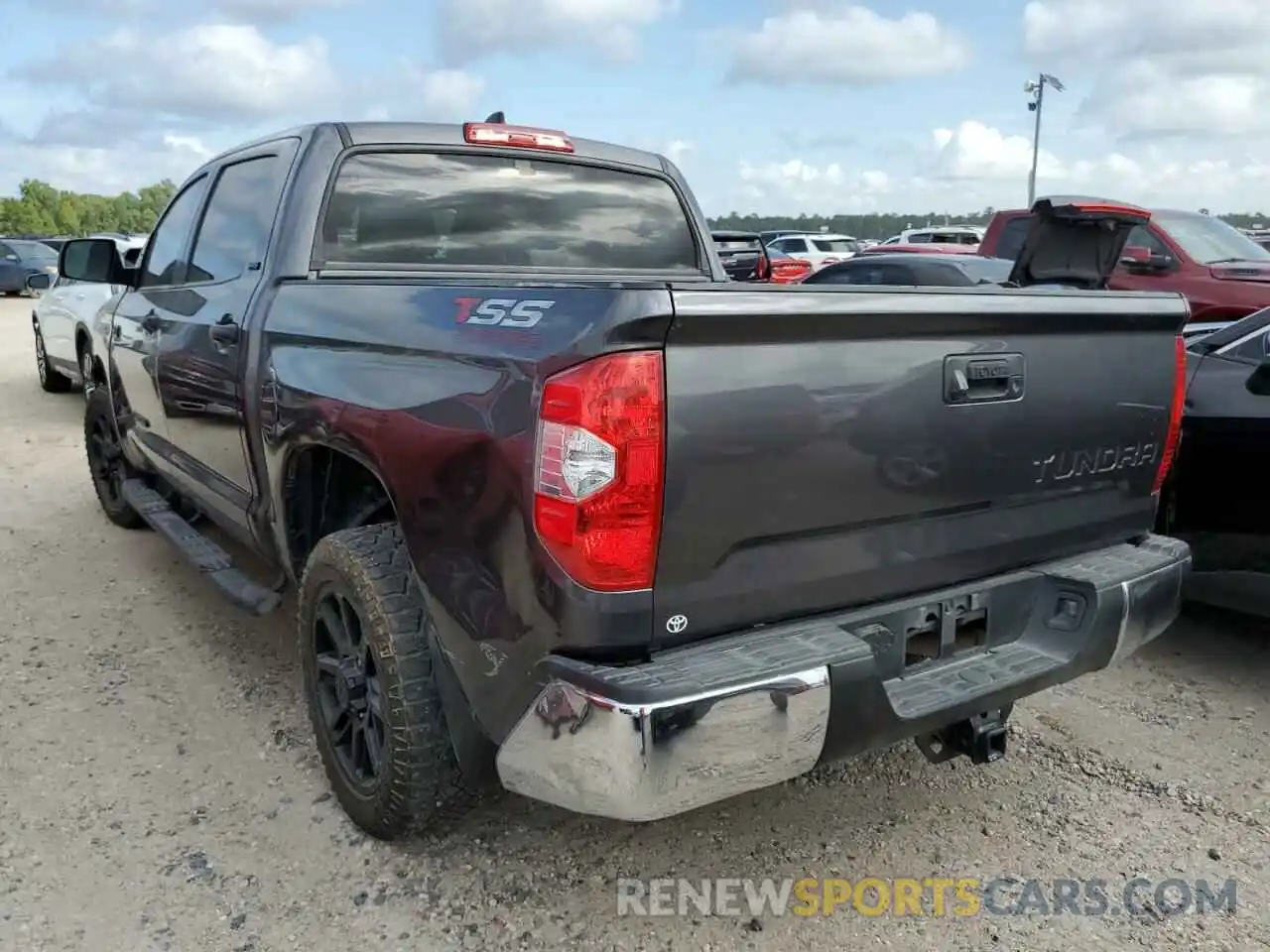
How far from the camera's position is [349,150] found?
3.47m

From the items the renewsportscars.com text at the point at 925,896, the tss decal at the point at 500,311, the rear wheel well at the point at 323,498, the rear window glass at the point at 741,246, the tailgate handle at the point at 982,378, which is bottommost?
the renewsportscars.com text at the point at 925,896

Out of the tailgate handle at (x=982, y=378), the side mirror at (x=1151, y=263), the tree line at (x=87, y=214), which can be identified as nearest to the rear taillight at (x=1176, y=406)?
the tailgate handle at (x=982, y=378)

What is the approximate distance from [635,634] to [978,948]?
1.18m

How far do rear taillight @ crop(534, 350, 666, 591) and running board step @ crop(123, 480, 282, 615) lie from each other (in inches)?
69.4

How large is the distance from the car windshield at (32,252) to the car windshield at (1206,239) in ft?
74.7

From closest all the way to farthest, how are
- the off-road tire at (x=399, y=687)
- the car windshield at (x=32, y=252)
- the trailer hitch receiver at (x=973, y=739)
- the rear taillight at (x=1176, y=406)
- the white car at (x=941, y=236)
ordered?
the off-road tire at (x=399, y=687)
the trailer hitch receiver at (x=973, y=739)
the rear taillight at (x=1176, y=406)
the white car at (x=941, y=236)
the car windshield at (x=32, y=252)

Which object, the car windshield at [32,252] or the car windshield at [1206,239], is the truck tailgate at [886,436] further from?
the car windshield at [32,252]

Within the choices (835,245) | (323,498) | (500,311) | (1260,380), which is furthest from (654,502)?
(835,245)

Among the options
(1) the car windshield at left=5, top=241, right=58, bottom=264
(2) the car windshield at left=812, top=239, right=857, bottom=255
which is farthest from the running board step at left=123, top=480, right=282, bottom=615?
(1) the car windshield at left=5, top=241, right=58, bottom=264

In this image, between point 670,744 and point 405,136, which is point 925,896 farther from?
point 405,136

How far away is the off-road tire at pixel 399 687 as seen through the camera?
8.20ft

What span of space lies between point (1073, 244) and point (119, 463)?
478cm

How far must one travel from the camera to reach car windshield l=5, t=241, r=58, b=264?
78.2ft

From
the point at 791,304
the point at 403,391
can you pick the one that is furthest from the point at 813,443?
the point at 403,391
